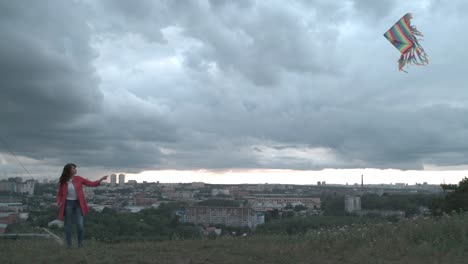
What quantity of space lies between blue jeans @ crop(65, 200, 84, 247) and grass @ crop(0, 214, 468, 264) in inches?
12.3

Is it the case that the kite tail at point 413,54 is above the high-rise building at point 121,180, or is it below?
above

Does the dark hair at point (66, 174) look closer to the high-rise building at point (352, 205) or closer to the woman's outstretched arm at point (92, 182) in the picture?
the woman's outstretched arm at point (92, 182)

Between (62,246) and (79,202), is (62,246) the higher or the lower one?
the lower one

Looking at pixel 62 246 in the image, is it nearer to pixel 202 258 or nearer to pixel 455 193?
pixel 202 258

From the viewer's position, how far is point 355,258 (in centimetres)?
720

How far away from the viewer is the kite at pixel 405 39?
43.2 feet

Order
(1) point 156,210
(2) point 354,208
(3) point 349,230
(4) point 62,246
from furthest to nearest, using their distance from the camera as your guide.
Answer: (2) point 354,208 < (1) point 156,210 < (3) point 349,230 < (4) point 62,246

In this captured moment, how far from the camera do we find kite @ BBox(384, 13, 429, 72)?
43.2 ft

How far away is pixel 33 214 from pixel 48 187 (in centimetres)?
629

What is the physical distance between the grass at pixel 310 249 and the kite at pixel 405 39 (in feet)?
18.4

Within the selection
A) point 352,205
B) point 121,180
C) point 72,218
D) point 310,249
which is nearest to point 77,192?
point 72,218

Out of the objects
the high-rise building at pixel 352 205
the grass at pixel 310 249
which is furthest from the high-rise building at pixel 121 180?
the grass at pixel 310 249

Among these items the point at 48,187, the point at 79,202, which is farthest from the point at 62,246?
the point at 48,187

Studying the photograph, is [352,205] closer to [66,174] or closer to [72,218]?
[72,218]
